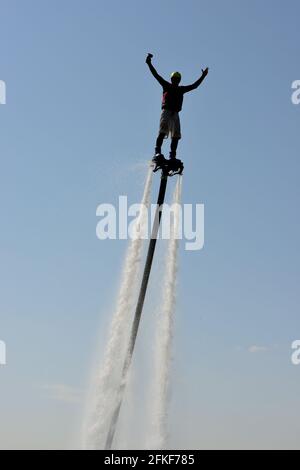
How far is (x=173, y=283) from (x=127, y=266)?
3.14 m

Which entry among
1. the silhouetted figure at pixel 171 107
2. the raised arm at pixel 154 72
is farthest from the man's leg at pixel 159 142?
the raised arm at pixel 154 72

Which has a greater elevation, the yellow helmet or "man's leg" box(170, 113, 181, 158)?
the yellow helmet

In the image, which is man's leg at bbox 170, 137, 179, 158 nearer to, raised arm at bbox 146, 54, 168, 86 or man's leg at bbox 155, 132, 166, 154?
man's leg at bbox 155, 132, 166, 154

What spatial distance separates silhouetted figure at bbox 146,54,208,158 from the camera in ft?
217

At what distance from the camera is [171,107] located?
66.6 meters

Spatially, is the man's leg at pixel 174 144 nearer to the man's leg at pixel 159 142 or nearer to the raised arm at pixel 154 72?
the man's leg at pixel 159 142

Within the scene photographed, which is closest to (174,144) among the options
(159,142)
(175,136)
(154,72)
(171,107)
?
(175,136)

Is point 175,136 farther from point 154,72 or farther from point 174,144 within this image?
point 154,72

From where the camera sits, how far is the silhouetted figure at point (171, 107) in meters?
66.2

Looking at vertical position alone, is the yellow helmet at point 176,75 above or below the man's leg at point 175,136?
above

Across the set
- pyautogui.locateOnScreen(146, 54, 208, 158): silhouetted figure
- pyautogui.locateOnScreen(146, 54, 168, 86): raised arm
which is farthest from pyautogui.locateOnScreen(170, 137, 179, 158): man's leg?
pyautogui.locateOnScreen(146, 54, 168, 86): raised arm
